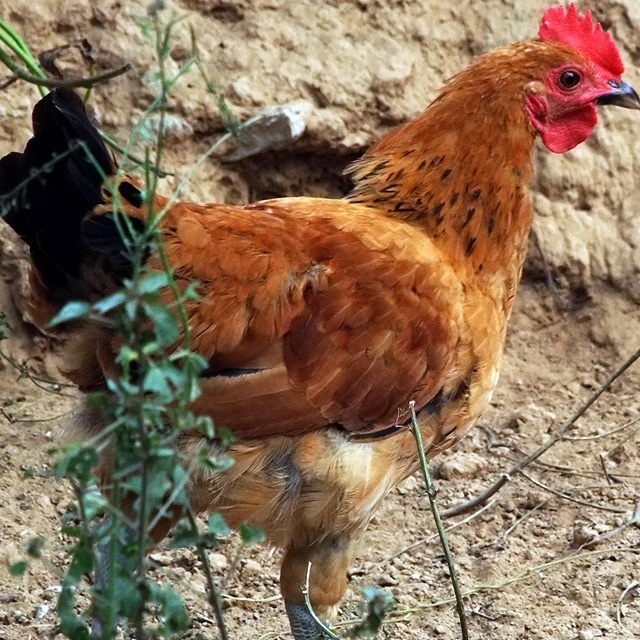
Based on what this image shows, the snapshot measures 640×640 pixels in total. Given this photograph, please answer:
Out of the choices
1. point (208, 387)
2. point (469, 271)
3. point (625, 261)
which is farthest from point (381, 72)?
point (208, 387)

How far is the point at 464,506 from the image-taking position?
412 cm

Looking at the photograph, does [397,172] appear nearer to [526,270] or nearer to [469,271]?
[469,271]

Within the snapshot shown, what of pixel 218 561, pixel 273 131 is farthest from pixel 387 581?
pixel 273 131

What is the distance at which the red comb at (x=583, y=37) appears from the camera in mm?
3531

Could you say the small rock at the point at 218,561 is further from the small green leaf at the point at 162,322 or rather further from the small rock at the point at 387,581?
the small green leaf at the point at 162,322

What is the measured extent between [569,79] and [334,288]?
1.17 m

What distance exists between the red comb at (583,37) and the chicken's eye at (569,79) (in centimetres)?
12

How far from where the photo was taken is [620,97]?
351cm

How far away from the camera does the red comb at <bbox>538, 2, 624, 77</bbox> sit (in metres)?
3.53

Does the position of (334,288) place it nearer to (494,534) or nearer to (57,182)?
(57,182)

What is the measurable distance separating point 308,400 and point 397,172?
3.04 ft

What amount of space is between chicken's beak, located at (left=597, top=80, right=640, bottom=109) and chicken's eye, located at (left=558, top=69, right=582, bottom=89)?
0.11 meters

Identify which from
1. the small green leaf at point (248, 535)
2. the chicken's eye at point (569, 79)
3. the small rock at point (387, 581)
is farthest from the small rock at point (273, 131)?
the small green leaf at point (248, 535)

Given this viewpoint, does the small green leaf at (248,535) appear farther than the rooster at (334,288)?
No
